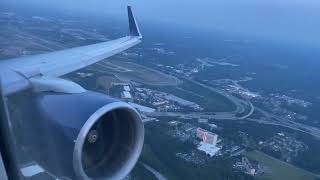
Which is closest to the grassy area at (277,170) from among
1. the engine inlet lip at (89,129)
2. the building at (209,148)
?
the building at (209,148)

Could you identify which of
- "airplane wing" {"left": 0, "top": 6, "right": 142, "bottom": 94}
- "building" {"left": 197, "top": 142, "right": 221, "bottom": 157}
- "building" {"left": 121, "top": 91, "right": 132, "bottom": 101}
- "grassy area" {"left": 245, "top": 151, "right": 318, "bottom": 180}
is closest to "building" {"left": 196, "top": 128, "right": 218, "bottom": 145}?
"building" {"left": 197, "top": 142, "right": 221, "bottom": 157}

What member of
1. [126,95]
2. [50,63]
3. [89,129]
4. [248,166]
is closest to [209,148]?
[248,166]

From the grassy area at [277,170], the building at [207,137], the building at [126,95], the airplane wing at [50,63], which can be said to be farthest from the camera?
the building at [126,95]

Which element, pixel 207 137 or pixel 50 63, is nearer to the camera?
pixel 50 63

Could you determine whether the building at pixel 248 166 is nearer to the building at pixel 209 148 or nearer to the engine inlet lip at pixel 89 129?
the building at pixel 209 148

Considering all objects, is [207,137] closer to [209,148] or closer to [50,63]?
[209,148]

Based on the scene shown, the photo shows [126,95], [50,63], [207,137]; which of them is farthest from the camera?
[126,95]

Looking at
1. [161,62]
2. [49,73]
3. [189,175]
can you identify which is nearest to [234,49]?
[161,62]

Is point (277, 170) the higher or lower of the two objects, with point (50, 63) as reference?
lower
